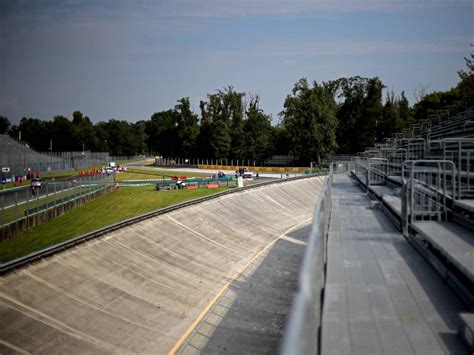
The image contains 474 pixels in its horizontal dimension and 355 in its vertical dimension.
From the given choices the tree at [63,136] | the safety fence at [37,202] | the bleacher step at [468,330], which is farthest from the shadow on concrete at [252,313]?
the tree at [63,136]

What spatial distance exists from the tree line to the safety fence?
5036 centimetres

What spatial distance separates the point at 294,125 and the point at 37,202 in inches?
2571

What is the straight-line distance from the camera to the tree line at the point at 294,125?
8369 centimetres

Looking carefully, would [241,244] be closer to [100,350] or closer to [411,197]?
[100,350]

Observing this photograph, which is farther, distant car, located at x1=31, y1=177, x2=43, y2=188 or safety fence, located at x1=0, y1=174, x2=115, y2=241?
distant car, located at x1=31, y1=177, x2=43, y2=188

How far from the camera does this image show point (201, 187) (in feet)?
160

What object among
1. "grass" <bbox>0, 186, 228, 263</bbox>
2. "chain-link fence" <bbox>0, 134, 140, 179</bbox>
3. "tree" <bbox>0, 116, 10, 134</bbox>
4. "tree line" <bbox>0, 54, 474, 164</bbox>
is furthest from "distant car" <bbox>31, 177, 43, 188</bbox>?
"tree" <bbox>0, 116, 10, 134</bbox>

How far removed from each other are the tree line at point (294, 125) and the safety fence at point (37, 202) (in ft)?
165

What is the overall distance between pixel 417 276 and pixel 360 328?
210 cm

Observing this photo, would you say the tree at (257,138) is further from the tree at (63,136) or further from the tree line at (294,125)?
the tree at (63,136)

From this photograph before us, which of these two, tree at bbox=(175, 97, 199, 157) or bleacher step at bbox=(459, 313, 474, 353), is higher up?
tree at bbox=(175, 97, 199, 157)

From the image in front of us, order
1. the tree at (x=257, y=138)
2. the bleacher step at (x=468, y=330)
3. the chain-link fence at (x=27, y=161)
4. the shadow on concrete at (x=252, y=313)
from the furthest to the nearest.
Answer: the tree at (x=257, y=138)
the chain-link fence at (x=27, y=161)
the shadow on concrete at (x=252, y=313)
the bleacher step at (x=468, y=330)

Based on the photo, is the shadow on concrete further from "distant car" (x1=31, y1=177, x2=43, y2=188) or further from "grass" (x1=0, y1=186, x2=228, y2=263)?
"distant car" (x1=31, y1=177, x2=43, y2=188)

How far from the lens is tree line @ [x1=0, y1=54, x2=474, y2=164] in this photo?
8369 centimetres
